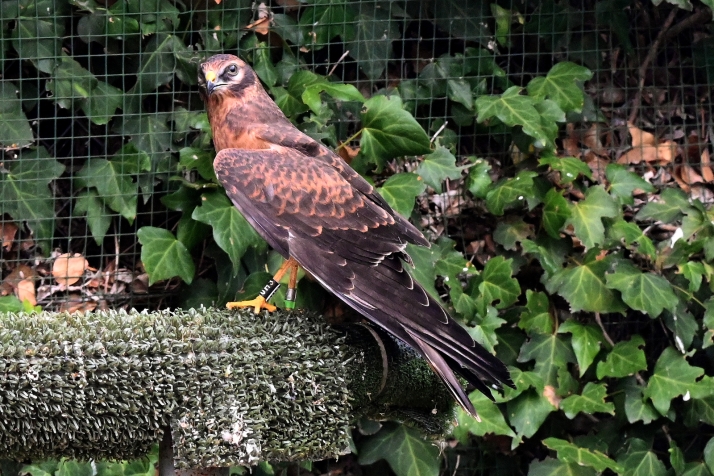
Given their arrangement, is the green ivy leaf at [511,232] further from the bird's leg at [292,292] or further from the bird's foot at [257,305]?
the bird's foot at [257,305]

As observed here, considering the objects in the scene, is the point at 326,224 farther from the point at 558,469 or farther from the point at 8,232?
the point at 8,232

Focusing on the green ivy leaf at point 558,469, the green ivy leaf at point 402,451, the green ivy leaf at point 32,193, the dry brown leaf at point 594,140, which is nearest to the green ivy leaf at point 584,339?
the green ivy leaf at point 558,469

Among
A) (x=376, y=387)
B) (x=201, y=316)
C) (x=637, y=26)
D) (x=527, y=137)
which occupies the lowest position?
(x=376, y=387)

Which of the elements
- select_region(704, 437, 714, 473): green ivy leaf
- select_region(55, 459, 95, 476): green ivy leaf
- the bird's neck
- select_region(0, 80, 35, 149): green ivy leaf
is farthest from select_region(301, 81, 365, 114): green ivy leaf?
select_region(704, 437, 714, 473): green ivy leaf

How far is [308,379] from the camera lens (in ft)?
7.07

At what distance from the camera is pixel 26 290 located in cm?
339

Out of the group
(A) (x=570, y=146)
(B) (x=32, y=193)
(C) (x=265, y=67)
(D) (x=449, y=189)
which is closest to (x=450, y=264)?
(D) (x=449, y=189)

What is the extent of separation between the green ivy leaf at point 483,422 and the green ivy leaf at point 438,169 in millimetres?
794

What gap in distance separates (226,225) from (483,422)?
3.81ft

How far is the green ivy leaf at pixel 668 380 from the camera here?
3.27 m

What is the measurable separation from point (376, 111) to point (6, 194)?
146cm

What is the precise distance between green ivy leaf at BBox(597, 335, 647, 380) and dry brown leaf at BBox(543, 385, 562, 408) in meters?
0.17

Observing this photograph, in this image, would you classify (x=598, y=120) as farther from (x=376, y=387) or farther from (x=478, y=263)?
(x=376, y=387)

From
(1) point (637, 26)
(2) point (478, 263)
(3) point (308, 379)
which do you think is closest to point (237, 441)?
(3) point (308, 379)
